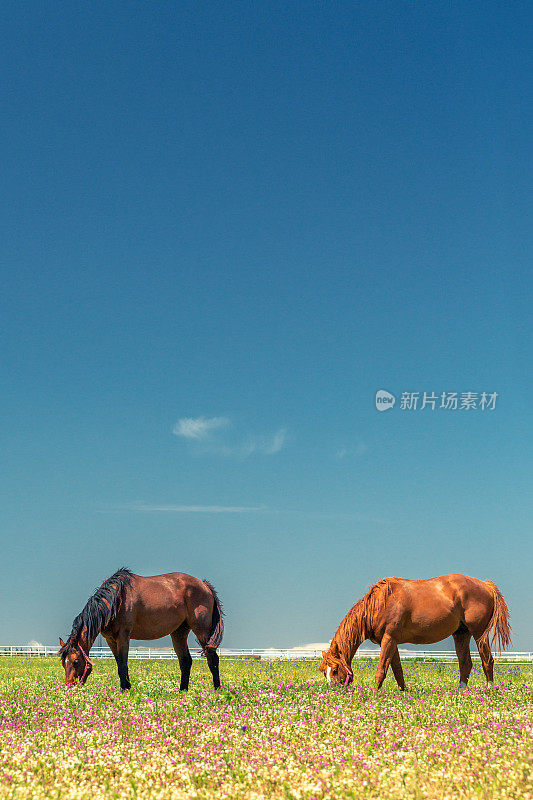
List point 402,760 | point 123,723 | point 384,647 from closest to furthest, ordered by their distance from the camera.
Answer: point 402,760
point 123,723
point 384,647

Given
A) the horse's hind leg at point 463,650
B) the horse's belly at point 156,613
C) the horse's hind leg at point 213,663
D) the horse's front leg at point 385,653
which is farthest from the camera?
the horse's hind leg at point 463,650

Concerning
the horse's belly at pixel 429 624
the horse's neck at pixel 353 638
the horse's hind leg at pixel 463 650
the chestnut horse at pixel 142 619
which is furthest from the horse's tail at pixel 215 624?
the horse's hind leg at pixel 463 650

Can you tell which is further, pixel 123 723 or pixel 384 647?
pixel 384 647

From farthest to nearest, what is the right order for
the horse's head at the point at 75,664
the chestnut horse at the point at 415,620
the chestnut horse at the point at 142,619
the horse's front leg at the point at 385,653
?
1. the horse's head at the point at 75,664
2. the chestnut horse at the point at 142,619
3. the chestnut horse at the point at 415,620
4. the horse's front leg at the point at 385,653

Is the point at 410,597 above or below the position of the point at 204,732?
above

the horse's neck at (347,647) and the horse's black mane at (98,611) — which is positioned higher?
the horse's black mane at (98,611)

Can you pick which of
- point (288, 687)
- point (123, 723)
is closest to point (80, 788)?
point (123, 723)

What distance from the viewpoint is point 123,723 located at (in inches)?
478

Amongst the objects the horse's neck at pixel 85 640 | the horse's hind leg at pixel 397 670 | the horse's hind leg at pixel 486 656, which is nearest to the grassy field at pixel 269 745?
the horse's hind leg at pixel 397 670

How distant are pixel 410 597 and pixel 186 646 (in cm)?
635

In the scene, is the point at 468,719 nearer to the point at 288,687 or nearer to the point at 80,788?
the point at 288,687

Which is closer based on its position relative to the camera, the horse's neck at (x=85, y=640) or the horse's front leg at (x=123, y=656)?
the horse's front leg at (x=123, y=656)

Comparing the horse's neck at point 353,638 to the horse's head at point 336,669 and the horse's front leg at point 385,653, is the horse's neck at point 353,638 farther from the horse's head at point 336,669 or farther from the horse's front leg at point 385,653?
the horse's front leg at point 385,653

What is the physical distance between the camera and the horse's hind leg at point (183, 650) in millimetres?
17805
